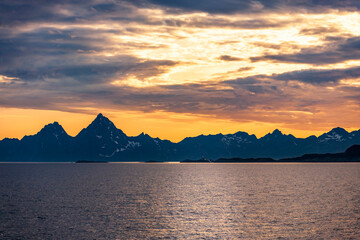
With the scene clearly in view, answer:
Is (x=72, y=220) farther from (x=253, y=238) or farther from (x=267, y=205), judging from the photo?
(x=267, y=205)

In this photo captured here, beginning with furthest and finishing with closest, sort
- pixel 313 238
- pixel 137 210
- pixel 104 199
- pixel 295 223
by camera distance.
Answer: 1. pixel 104 199
2. pixel 137 210
3. pixel 295 223
4. pixel 313 238

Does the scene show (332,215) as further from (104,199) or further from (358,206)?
(104,199)

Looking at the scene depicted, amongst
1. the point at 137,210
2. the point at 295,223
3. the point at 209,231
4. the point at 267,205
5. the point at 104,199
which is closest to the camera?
the point at 209,231

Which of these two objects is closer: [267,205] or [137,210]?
[137,210]

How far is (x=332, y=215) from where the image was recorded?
75938 millimetres

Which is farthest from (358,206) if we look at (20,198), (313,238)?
(20,198)

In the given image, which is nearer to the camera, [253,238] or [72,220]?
[253,238]

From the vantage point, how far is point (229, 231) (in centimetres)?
6231

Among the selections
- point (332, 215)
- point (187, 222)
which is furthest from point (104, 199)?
point (332, 215)

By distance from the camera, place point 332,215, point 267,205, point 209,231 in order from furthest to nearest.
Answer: point 267,205
point 332,215
point 209,231

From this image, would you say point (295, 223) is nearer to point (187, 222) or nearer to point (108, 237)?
point (187, 222)

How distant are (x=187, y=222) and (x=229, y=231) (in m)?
9.69

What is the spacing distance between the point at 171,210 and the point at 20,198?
45750 millimetres


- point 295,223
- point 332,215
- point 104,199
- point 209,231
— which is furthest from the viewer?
point 104,199
